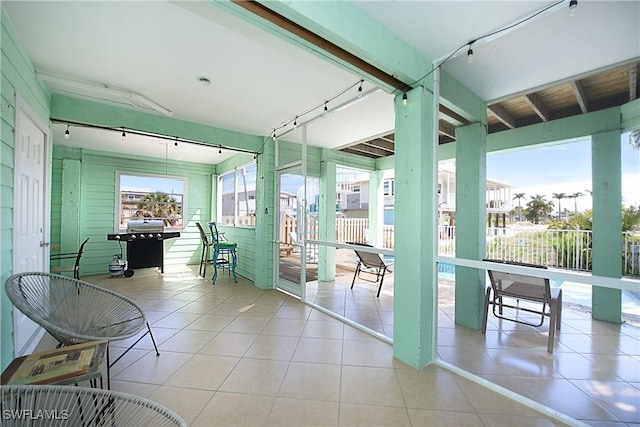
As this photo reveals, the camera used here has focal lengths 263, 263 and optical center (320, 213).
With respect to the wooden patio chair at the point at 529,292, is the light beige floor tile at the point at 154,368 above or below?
below

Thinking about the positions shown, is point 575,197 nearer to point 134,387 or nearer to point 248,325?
point 248,325

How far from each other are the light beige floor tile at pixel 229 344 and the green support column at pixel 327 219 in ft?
8.46

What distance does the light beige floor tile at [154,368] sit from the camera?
2051mm

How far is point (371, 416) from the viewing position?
1.68 metres

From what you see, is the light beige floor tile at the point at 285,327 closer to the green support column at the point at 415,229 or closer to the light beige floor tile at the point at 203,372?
the light beige floor tile at the point at 203,372

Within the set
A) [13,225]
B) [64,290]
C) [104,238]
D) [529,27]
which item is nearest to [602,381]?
[529,27]

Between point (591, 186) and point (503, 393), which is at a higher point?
point (591, 186)

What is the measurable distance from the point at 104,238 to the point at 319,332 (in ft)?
17.5

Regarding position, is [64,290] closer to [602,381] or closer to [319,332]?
[319,332]

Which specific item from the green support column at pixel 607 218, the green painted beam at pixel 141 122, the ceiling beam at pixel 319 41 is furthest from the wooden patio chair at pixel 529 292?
the green painted beam at pixel 141 122

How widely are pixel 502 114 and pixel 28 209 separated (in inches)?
214

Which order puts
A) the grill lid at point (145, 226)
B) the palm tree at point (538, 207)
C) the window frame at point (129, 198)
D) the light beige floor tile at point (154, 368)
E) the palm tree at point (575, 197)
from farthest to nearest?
the window frame at point (129, 198)
the grill lid at point (145, 226)
the palm tree at point (538, 207)
the palm tree at point (575, 197)
the light beige floor tile at point (154, 368)

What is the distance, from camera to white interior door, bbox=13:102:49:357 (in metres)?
2.16

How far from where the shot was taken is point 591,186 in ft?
10.9
